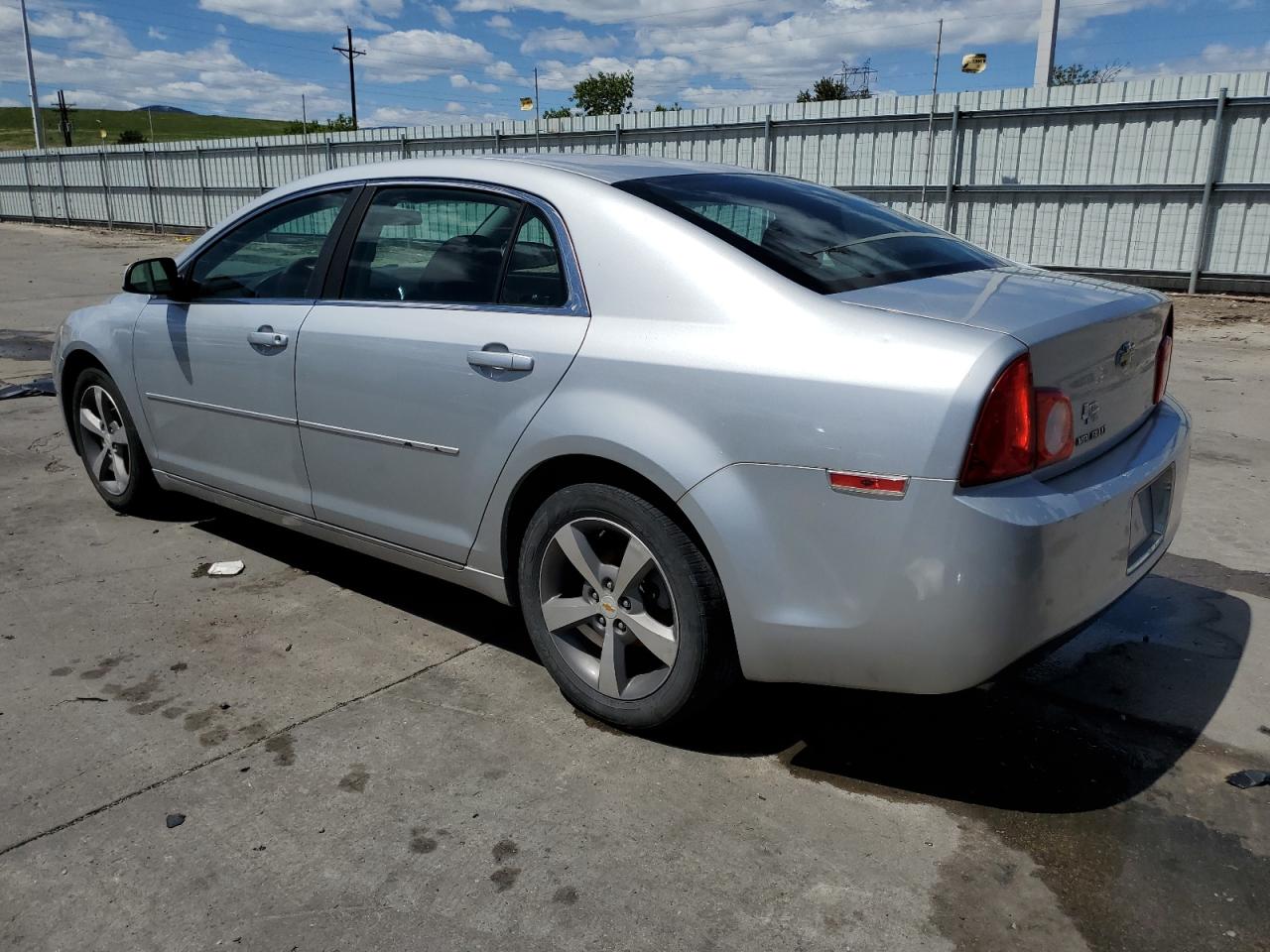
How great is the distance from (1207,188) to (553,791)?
13.1 metres

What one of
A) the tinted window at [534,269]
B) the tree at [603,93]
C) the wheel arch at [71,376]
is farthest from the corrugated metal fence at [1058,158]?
the tree at [603,93]

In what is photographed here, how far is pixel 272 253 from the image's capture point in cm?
413

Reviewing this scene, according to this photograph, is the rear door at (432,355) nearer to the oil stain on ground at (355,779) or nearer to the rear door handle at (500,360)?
the rear door handle at (500,360)

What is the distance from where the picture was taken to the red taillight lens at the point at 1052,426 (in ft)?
7.97

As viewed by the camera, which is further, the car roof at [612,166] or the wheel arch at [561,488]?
the car roof at [612,166]

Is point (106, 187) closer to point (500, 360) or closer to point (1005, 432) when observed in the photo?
point (500, 360)

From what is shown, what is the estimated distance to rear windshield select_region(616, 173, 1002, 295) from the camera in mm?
2855

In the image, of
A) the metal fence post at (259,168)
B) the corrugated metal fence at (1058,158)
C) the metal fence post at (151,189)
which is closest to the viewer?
the corrugated metal fence at (1058,158)

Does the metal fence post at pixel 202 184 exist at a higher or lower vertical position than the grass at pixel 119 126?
lower

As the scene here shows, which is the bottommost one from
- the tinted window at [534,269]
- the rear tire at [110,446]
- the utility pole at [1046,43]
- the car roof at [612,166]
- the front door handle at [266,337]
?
the rear tire at [110,446]

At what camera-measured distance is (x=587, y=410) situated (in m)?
2.86

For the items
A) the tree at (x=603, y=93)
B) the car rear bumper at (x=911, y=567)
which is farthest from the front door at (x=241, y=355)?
the tree at (x=603, y=93)

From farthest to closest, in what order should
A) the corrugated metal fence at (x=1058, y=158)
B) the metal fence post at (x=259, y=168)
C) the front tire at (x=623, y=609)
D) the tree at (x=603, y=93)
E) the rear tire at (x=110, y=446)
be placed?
the tree at (x=603, y=93)
the metal fence post at (x=259, y=168)
the corrugated metal fence at (x=1058, y=158)
the rear tire at (x=110, y=446)
the front tire at (x=623, y=609)

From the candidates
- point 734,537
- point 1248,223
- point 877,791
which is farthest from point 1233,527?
point 1248,223
